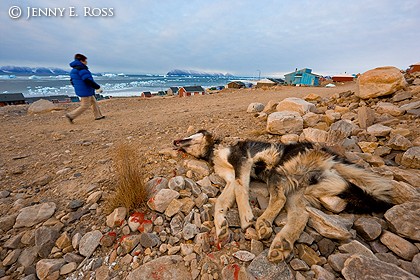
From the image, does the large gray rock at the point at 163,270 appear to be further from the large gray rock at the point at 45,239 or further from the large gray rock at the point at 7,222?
the large gray rock at the point at 7,222

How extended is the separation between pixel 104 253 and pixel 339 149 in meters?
3.15

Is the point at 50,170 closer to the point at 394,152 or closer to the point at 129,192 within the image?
the point at 129,192

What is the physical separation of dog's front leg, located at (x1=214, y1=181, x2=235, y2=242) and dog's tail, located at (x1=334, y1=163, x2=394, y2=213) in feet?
3.86

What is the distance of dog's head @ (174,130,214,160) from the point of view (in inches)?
131

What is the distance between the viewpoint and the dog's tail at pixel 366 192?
1.85 m

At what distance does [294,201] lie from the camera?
205cm

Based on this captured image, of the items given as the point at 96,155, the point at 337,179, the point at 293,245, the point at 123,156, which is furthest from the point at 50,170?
the point at 337,179

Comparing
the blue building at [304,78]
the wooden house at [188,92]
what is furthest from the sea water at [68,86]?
the blue building at [304,78]

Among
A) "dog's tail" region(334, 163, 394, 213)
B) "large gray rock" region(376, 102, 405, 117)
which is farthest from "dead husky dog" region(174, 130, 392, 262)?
"large gray rock" region(376, 102, 405, 117)

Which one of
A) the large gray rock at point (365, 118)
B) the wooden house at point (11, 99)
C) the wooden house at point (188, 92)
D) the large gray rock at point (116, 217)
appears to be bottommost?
the wooden house at point (11, 99)

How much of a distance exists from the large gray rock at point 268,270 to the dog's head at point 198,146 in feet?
6.44

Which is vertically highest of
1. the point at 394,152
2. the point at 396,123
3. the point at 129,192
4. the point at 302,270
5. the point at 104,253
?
the point at 396,123

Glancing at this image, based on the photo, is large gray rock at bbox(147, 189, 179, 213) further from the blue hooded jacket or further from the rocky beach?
the blue hooded jacket

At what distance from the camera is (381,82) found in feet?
15.2
